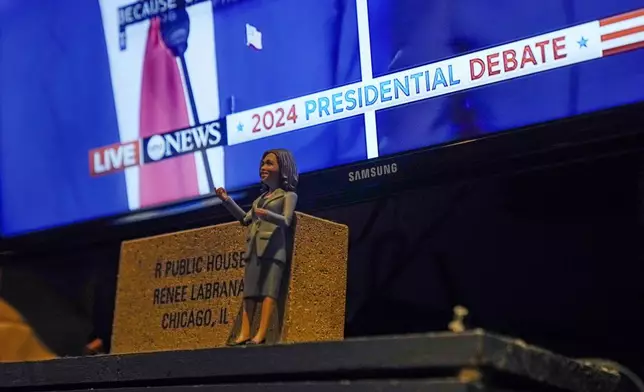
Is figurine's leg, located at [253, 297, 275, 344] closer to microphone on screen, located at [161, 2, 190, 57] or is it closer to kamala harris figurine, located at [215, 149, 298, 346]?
kamala harris figurine, located at [215, 149, 298, 346]

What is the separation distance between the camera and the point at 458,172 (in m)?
0.98

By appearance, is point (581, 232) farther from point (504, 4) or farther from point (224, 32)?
point (224, 32)

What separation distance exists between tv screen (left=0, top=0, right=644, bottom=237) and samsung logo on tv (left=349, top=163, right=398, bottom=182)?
2 centimetres

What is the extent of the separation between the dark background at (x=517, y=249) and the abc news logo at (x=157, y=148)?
0.36 feet

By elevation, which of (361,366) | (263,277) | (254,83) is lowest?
(361,366)

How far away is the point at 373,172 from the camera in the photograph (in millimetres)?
1022

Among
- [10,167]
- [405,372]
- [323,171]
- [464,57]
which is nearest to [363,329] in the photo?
[323,171]

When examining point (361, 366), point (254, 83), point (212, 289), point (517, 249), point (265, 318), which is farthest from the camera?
point (254, 83)

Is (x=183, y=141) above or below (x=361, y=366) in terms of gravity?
above

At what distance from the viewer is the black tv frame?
89cm

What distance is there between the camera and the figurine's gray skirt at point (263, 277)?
2.65ft

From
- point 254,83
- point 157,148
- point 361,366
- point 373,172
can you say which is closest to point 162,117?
point 157,148

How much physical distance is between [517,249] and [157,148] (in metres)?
0.55

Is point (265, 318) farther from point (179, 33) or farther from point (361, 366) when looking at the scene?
point (179, 33)
